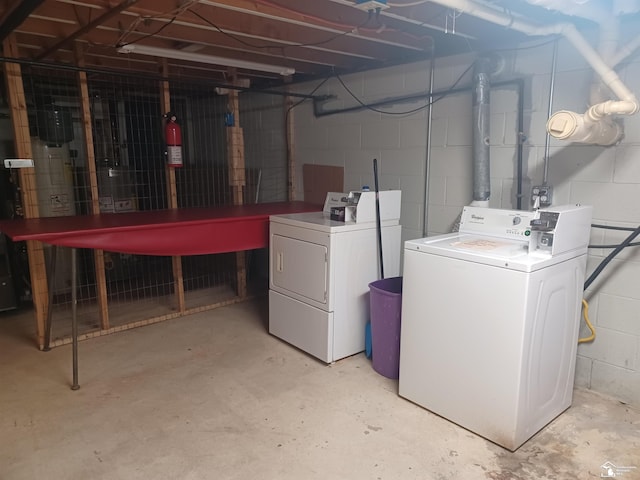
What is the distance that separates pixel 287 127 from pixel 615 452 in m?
3.58

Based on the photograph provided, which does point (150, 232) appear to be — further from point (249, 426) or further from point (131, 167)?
point (131, 167)

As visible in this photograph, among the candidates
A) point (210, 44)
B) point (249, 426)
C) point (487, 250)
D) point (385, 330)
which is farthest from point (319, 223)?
point (210, 44)

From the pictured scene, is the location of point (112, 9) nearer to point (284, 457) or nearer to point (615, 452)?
point (284, 457)

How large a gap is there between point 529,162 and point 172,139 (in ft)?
8.81

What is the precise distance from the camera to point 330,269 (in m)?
2.90

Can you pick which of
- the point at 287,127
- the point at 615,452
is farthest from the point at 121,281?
the point at 615,452

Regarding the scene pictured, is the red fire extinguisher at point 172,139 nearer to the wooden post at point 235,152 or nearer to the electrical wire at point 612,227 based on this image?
the wooden post at point 235,152

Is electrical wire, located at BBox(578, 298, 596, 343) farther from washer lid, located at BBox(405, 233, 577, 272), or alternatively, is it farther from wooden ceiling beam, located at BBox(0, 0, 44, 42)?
wooden ceiling beam, located at BBox(0, 0, 44, 42)

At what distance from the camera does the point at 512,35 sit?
276 centimetres

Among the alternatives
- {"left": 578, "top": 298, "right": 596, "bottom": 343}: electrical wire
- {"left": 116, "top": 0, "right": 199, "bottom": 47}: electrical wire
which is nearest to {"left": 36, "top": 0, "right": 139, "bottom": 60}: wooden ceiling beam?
{"left": 116, "top": 0, "right": 199, "bottom": 47}: electrical wire

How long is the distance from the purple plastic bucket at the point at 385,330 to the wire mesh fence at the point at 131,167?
1.88m

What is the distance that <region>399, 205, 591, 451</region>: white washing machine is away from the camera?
2064mm

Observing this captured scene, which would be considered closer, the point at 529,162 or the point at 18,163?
the point at 529,162

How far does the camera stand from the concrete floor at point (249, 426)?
2.02 meters
